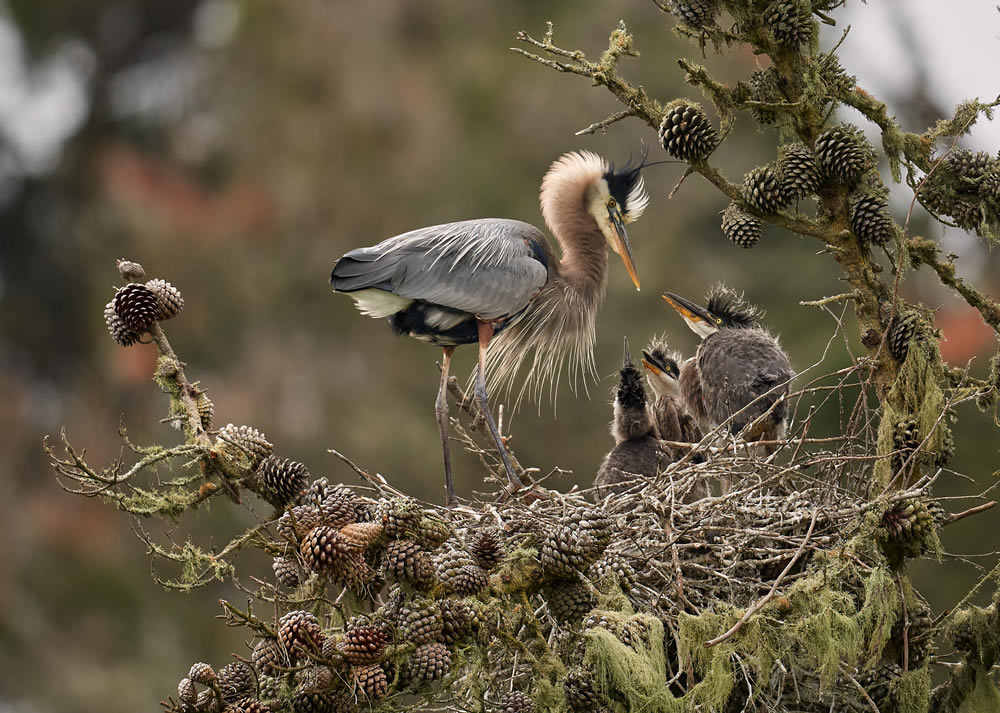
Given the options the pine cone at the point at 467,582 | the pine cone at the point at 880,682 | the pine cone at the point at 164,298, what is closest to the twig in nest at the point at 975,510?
the pine cone at the point at 880,682

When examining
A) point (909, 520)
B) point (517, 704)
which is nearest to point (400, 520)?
point (517, 704)

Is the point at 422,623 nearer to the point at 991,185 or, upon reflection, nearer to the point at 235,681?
the point at 235,681

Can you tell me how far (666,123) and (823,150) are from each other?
43cm

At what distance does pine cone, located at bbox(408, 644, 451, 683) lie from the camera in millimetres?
2787

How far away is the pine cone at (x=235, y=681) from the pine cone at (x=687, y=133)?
69.5 inches

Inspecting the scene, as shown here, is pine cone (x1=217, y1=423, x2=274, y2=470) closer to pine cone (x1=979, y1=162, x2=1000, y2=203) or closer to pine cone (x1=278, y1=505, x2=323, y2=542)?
pine cone (x1=278, y1=505, x2=323, y2=542)

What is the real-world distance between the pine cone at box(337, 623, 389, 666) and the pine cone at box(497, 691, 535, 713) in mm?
330

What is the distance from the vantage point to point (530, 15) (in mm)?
17109

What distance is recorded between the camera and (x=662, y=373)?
18.0 ft

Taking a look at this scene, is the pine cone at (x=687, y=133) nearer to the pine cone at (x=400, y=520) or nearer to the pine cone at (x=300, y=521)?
the pine cone at (x=400, y=520)

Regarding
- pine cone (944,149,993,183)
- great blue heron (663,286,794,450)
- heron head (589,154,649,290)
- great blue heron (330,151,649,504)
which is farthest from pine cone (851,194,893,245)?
heron head (589,154,649,290)

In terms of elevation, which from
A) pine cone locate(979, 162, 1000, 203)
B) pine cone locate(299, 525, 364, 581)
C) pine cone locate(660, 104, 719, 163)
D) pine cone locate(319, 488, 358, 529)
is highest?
pine cone locate(660, 104, 719, 163)

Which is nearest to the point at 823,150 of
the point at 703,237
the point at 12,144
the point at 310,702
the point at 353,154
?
the point at 310,702

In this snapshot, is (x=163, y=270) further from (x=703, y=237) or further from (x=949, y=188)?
(x=949, y=188)
